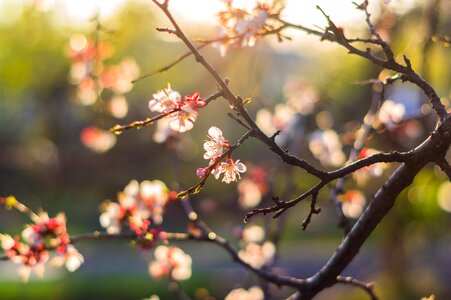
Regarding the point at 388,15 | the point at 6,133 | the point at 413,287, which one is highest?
the point at 6,133

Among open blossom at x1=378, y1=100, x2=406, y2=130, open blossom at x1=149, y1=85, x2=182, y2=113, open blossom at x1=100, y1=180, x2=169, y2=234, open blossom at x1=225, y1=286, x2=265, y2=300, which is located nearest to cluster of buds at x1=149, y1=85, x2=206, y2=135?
open blossom at x1=149, y1=85, x2=182, y2=113

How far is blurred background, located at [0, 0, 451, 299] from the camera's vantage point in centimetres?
407

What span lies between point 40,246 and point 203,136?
18739mm

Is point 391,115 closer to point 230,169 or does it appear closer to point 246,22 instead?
point 246,22

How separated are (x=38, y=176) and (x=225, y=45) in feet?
71.7

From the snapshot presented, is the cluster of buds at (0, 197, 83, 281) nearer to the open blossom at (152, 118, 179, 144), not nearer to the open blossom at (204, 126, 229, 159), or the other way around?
the open blossom at (152, 118, 179, 144)

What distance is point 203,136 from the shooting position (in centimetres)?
2117

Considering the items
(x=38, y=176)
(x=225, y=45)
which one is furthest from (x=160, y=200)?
(x=38, y=176)

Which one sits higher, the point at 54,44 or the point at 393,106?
Answer: the point at 54,44

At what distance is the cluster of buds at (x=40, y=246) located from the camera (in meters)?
2.42

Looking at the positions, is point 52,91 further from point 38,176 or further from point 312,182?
point 312,182

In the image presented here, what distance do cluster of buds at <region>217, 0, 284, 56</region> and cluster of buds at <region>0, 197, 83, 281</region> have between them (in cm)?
104

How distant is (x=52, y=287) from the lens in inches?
481

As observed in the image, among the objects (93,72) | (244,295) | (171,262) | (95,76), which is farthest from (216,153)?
(93,72)
